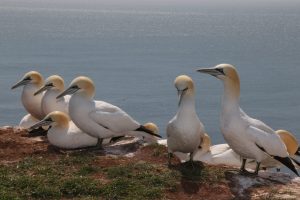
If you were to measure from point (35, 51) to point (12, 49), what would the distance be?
2.77 meters

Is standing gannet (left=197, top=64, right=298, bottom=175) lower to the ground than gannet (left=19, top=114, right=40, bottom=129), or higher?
higher

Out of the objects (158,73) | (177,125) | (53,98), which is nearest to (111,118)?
(177,125)

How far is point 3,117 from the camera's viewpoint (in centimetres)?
3000

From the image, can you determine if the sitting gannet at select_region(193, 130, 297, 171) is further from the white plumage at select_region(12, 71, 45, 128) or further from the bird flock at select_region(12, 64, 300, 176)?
the white plumage at select_region(12, 71, 45, 128)

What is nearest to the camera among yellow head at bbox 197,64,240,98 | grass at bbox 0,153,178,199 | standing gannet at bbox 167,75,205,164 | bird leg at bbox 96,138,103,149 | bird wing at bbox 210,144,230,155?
grass at bbox 0,153,178,199

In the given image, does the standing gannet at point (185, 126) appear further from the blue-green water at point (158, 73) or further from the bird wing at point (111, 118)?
the blue-green water at point (158, 73)

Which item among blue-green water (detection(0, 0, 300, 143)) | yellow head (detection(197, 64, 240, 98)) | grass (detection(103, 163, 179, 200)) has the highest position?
yellow head (detection(197, 64, 240, 98))

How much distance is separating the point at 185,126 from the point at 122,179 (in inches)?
59.3

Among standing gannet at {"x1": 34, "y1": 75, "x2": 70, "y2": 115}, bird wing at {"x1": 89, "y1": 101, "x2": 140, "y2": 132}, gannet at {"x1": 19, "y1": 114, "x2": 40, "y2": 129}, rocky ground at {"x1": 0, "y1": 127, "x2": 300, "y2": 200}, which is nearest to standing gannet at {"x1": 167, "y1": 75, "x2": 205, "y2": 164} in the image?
rocky ground at {"x1": 0, "y1": 127, "x2": 300, "y2": 200}

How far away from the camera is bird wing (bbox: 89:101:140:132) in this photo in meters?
10.3

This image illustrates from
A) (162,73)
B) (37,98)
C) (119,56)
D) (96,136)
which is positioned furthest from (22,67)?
(96,136)

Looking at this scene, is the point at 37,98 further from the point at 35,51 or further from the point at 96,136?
the point at 35,51

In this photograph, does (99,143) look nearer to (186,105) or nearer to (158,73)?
(186,105)

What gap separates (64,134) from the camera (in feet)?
34.2
